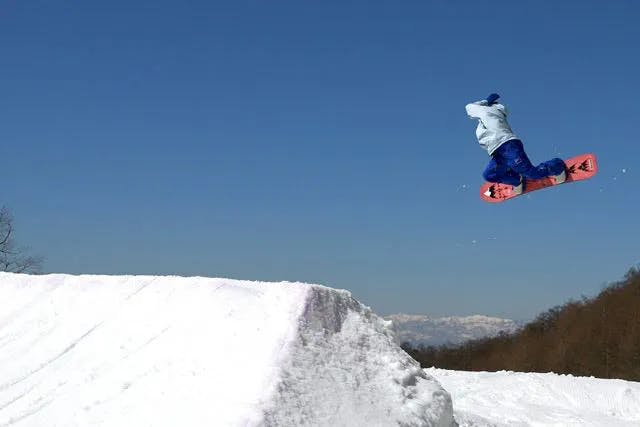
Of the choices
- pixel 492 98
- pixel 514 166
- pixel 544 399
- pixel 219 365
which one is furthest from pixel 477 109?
pixel 219 365

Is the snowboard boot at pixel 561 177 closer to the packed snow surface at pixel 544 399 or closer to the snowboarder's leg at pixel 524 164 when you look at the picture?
the snowboarder's leg at pixel 524 164

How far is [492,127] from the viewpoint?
Result: 10352 mm

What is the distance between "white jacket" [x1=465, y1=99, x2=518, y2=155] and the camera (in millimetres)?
10352

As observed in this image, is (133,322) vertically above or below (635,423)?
above

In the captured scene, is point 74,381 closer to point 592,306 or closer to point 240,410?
point 240,410

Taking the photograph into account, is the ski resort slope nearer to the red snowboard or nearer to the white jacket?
the white jacket

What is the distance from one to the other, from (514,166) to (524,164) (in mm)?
181

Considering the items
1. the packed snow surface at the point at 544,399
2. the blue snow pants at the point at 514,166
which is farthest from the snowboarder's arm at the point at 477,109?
the packed snow surface at the point at 544,399

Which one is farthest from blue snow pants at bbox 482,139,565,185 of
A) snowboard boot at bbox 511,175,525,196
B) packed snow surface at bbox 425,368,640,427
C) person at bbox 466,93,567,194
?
packed snow surface at bbox 425,368,640,427

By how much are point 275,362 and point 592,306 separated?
54.4m

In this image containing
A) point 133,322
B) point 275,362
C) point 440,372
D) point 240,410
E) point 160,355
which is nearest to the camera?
point 240,410

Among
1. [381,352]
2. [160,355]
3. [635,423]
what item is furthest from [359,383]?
[635,423]

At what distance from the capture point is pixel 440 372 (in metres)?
15.4

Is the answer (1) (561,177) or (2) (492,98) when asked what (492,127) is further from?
(1) (561,177)
